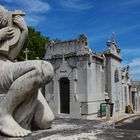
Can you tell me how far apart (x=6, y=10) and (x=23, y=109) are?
1241 mm

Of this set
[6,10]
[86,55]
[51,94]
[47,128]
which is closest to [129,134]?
[47,128]

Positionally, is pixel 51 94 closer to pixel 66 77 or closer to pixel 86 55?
pixel 66 77

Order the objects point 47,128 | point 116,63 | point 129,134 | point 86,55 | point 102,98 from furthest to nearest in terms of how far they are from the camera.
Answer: point 116,63 → point 102,98 → point 86,55 → point 47,128 → point 129,134

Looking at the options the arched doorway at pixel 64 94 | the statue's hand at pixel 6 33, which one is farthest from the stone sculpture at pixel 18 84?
the arched doorway at pixel 64 94

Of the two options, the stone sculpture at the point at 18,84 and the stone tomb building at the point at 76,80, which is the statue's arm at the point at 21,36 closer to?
the stone sculpture at the point at 18,84

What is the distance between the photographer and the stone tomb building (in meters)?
19.7

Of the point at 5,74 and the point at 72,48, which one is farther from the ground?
the point at 72,48

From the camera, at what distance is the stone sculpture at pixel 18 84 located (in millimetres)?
3561

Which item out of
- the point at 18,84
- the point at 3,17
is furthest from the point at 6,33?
the point at 18,84

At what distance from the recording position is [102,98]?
73.3 ft

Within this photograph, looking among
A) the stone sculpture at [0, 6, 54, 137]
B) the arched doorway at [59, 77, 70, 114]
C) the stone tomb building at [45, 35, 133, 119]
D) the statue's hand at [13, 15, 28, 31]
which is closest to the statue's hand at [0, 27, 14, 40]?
the stone sculpture at [0, 6, 54, 137]

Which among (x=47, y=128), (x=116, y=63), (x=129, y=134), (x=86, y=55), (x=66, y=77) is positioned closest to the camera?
(x=129, y=134)

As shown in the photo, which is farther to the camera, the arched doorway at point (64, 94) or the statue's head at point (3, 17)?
the arched doorway at point (64, 94)

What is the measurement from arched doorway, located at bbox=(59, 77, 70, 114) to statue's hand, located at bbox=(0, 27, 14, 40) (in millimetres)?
16912
